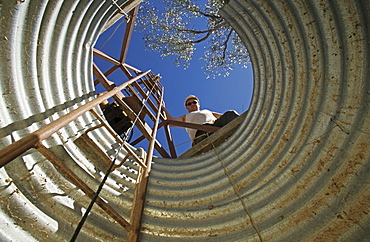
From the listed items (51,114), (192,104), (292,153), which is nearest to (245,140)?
(292,153)

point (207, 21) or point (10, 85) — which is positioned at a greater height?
point (207, 21)

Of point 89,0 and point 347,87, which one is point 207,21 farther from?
point 347,87

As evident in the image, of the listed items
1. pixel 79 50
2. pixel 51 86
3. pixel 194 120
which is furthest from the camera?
pixel 194 120

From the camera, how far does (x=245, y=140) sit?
3.50 m

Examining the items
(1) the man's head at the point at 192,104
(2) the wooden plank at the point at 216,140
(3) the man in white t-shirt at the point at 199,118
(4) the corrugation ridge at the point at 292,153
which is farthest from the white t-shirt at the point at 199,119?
(4) the corrugation ridge at the point at 292,153

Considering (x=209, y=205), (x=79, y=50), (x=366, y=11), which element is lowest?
(x=209, y=205)

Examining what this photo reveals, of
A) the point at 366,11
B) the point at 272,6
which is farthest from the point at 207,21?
the point at 366,11

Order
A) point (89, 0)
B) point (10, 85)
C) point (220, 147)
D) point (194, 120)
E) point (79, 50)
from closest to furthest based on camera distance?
point (10, 85) → point (89, 0) → point (79, 50) → point (220, 147) → point (194, 120)

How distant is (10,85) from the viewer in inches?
82.0

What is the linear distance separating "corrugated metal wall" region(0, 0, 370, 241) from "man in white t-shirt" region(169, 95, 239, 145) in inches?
69.1

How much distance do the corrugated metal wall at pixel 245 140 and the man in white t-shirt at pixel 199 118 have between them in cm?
176

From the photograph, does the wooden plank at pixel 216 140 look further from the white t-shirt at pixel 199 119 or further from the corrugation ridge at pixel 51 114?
the white t-shirt at pixel 199 119

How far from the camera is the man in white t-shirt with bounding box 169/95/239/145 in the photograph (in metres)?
5.27

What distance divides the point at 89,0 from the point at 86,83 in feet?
3.81
